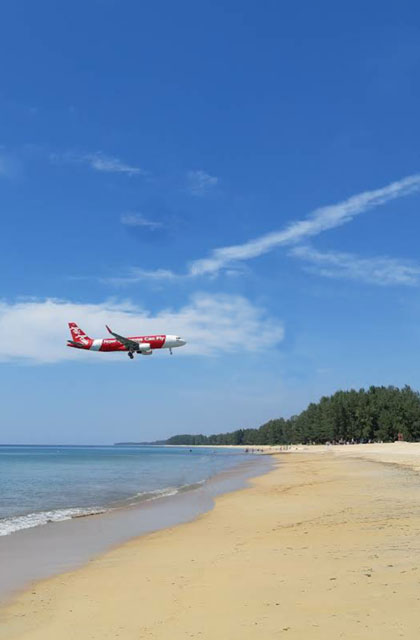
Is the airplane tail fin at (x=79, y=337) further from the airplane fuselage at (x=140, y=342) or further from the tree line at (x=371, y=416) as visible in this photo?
the tree line at (x=371, y=416)

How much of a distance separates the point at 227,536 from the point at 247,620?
1005 cm

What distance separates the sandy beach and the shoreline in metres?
0.82

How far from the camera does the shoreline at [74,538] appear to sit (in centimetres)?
1524

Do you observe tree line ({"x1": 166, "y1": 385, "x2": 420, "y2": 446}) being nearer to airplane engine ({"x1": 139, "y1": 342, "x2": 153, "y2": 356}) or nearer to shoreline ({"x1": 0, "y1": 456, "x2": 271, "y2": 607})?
airplane engine ({"x1": 139, "y1": 342, "x2": 153, "y2": 356})

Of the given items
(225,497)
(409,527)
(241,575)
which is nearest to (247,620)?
(241,575)

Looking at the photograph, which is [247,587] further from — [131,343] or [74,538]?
[131,343]

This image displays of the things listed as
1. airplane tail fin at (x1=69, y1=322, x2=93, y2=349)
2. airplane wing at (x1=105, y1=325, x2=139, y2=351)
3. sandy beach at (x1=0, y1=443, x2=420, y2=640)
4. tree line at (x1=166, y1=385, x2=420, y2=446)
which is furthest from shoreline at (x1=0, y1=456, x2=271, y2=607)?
tree line at (x1=166, y1=385, x2=420, y2=446)

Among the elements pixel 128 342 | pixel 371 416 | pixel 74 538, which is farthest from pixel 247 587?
pixel 371 416

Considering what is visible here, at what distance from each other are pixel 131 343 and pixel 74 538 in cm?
3240

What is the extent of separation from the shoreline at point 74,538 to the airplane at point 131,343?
21339 mm

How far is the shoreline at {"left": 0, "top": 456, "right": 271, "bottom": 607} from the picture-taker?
50.0 feet

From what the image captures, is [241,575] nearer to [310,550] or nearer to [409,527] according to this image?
[310,550]

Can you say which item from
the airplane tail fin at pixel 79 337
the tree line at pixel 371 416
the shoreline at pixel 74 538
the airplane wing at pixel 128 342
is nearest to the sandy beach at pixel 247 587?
the shoreline at pixel 74 538

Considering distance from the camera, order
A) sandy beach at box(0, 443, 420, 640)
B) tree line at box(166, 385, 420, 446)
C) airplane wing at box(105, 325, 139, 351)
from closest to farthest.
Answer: sandy beach at box(0, 443, 420, 640), airplane wing at box(105, 325, 139, 351), tree line at box(166, 385, 420, 446)
